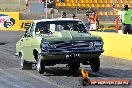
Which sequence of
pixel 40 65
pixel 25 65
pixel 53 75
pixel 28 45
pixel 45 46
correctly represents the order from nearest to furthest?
pixel 45 46
pixel 40 65
pixel 53 75
pixel 28 45
pixel 25 65

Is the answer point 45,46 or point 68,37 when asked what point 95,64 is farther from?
point 45,46

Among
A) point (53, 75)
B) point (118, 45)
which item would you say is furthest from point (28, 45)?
point (118, 45)

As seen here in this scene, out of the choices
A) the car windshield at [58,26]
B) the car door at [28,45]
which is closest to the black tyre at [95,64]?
the car windshield at [58,26]

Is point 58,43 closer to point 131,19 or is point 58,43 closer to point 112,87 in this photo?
point 112,87

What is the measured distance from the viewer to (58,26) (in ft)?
49.3

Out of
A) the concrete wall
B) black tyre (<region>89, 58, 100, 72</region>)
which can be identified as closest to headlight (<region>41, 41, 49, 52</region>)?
black tyre (<region>89, 58, 100, 72</region>)

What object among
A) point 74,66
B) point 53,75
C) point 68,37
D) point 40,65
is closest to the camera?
point 68,37

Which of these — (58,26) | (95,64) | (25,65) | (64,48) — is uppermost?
(58,26)

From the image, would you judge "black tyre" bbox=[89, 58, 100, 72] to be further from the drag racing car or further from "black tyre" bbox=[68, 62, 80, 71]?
"black tyre" bbox=[68, 62, 80, 71]

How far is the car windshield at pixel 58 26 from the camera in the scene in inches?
584

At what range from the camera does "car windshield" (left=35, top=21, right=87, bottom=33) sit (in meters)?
14.8

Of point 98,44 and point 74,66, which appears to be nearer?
point 98,44

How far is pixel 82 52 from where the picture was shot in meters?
13.5

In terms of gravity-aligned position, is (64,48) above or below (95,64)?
above
